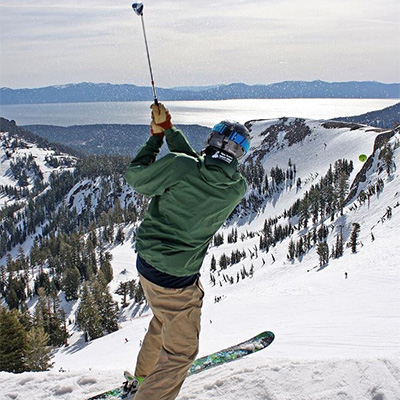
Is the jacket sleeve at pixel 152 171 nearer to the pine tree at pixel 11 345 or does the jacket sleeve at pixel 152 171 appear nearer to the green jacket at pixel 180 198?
the green jacket at pixel 180 198

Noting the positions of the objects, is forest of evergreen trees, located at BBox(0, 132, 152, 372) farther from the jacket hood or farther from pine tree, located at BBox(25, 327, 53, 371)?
the jacket hood

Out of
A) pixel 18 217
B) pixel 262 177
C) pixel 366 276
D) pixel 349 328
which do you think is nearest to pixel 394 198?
pixel 366 276

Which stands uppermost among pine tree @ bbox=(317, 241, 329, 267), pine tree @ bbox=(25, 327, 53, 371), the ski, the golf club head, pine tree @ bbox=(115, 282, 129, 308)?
the golf club head

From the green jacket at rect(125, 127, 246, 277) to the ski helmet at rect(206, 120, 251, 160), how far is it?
14cm

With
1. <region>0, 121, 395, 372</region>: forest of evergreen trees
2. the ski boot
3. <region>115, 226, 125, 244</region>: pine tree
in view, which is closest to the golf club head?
the ski boot

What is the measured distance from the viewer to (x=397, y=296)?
16.4m

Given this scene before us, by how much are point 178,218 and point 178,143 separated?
0.75 meters

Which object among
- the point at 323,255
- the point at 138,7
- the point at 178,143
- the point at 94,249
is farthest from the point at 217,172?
the point at 94,249

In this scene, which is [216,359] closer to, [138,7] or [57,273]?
[138,7]

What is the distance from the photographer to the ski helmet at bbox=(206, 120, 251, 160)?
152 inches

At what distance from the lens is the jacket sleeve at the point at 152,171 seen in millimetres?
3645

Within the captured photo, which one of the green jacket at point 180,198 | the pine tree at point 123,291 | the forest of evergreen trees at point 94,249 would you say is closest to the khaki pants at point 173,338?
the green jacket at point 180,198

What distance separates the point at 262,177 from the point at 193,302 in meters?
158

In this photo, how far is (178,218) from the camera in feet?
12.5
